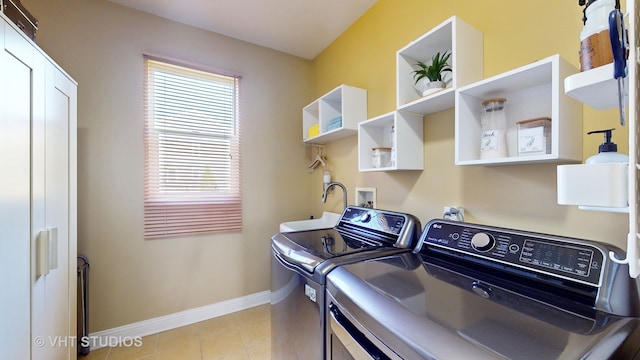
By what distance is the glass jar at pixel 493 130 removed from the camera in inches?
42.3

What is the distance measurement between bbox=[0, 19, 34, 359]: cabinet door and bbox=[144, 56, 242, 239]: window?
3.41 feet

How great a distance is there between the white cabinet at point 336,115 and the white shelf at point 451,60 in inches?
Answer: 21.9

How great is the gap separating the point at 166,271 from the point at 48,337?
94 centimetres

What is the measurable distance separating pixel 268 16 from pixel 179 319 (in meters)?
2.70

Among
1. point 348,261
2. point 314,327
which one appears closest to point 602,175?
point 348,261

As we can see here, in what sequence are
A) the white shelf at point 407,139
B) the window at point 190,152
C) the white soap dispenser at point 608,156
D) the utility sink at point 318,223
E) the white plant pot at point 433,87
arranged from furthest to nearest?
the utility sink at point 318,223, the window at point 190,152, the white shelf at point 407,139, the white plant pot at point 433,87, the white soap dispenser at point 608,156

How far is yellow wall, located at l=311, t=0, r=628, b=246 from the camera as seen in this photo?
0.96 meters

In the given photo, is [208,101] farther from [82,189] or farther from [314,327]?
[314,327]

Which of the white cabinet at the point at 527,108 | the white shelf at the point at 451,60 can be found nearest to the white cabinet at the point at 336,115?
the white shelf at the point at 451,60

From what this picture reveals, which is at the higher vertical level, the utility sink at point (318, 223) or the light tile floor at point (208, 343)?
the utility sink at point (318, 223)

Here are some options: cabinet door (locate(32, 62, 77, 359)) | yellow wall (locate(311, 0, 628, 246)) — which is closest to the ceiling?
yellow wall (locate(311, 0, 628, 246))

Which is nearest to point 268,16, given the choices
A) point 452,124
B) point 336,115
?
point 336,115

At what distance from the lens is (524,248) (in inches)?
33.0

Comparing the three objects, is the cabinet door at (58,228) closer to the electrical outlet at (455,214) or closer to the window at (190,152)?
the window at (190,152)
